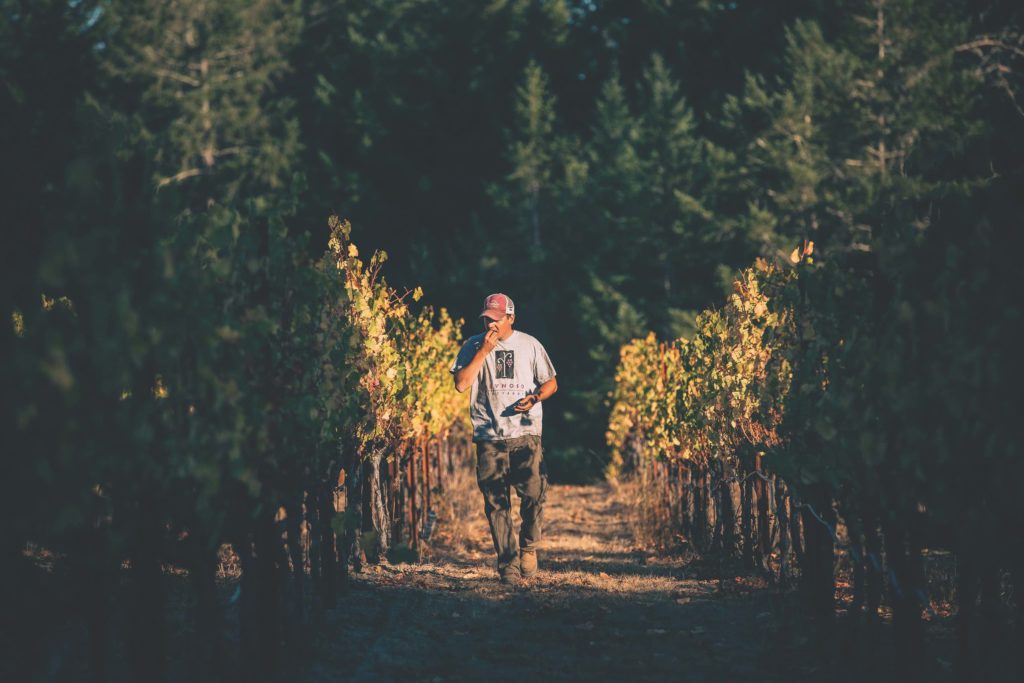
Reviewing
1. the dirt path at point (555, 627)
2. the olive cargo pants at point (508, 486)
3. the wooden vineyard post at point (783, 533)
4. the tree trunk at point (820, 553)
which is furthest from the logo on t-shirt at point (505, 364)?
the tree trunk at point (820, 553)

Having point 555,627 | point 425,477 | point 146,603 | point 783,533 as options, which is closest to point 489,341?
point 555,627

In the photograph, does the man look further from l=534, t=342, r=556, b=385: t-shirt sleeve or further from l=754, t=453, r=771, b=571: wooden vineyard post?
l=754, t=453, r=771, b=571: wooden vineyard post

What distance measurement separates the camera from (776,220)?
27.6 m

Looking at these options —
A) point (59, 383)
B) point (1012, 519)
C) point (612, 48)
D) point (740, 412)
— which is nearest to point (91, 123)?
point (59, 383)

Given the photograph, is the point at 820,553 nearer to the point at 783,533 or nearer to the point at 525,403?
the point at 783,533

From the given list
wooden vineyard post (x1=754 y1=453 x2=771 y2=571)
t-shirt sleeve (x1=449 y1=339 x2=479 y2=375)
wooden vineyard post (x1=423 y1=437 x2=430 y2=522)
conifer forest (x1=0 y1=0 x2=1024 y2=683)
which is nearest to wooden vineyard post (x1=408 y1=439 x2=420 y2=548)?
conifer forest (x1=0 y1=0 x2=1024 y2=683)

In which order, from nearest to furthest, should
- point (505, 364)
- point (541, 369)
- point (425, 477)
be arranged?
1. point (505, 364)
2. point (541, 369)
3. point (425, 477)

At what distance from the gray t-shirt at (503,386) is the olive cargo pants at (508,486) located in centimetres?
10

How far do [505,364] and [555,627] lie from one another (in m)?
2.28

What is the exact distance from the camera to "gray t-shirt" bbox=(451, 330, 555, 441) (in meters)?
8.45

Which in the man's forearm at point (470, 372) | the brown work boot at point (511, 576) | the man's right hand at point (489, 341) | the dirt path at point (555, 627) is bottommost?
the dirt path at point (555, 627)

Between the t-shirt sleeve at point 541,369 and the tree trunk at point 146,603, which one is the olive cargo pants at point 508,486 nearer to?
the t-shirt sleeve at point 541,369

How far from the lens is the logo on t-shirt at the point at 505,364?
334 inches

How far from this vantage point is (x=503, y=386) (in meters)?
8.47
